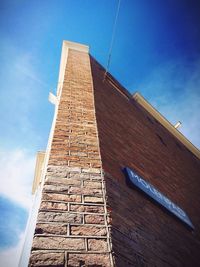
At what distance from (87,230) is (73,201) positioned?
0.85 ft

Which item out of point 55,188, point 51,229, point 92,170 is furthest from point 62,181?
point 51,229

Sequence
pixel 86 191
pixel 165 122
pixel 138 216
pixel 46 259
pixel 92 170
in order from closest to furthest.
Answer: pixel 46 259, pixel 86 191, pixel 92 170, pixel 138 216, pixel 165 122

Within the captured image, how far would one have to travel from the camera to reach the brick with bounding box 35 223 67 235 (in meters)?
1.39

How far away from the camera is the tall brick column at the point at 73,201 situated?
1.32 metres

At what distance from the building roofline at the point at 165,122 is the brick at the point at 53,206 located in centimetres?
627

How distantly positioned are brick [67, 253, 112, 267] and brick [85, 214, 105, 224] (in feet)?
0.81

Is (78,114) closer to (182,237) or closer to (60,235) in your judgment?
(60,235)

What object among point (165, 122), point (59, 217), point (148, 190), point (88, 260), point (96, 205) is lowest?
point (88, 260)

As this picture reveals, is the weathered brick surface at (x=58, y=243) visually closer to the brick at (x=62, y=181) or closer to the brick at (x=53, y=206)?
the brick at (x=53, y=206)

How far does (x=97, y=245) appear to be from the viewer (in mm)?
1431

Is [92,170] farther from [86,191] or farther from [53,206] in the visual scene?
[53,206]

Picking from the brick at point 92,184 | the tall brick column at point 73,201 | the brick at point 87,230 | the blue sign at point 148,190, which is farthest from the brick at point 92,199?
the blue sign at point 148,190

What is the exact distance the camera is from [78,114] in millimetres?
2801

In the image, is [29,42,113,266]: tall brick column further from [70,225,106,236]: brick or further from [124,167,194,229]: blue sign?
[124,167,194,229]: blue sign
